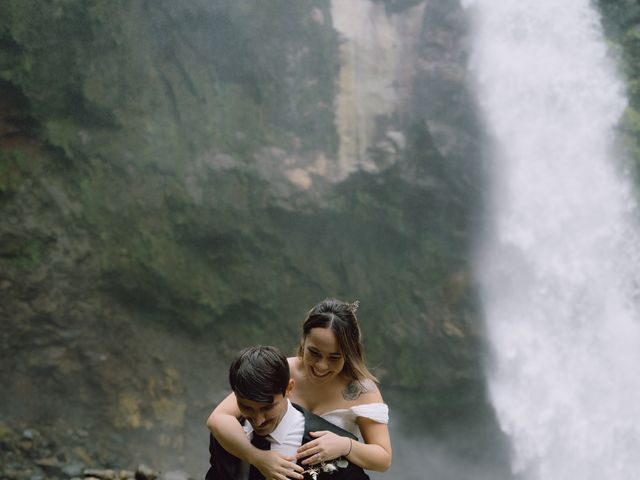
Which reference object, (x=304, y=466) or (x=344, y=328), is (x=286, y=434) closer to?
(x=304, y=466)

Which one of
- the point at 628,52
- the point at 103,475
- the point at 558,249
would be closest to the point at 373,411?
the point at 103,475

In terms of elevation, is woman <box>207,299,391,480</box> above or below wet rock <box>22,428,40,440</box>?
below

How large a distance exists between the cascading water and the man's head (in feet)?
26.6

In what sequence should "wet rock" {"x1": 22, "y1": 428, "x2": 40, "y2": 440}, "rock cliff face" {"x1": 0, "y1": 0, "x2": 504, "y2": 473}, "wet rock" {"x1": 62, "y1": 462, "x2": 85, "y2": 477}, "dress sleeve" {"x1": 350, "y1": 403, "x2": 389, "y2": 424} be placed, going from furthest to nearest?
"rock cliff face" {"x1": 0, "y1": 0, "x2": 504, "y2": 473} < "wet rock" {"x1": 22, "y1": 428, "x2": 40, "y2": 440} < "wet rock" {"x1": 62, "y1": 462, "x2": 85, "y2": 477} < "dress sleeve" {"x1": 350, "y1": 403, "x2": 389, "y2": 424}

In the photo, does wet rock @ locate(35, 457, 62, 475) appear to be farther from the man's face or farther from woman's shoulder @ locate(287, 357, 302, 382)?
the man's face

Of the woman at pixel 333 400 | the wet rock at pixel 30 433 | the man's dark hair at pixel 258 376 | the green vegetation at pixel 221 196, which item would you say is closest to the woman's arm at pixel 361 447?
the woman at pixel 333 400

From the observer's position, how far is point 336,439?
2.26 meters

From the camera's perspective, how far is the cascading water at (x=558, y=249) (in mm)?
9258

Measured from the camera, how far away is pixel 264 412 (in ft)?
7.12

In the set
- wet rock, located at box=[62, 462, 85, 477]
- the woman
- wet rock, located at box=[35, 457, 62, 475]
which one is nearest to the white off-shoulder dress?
the woman

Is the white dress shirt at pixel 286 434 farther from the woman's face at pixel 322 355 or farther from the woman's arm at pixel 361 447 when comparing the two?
the woman's face at pixel 322 355

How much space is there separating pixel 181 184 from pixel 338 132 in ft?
8.69

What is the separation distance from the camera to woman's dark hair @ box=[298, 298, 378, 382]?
245 cm

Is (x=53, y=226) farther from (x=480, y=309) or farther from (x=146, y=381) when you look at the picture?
(x=480, y=309)
